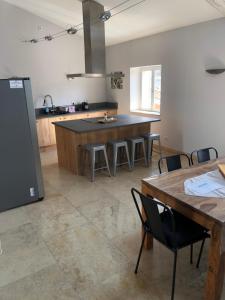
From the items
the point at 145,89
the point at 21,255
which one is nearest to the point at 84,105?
the point at 145,89

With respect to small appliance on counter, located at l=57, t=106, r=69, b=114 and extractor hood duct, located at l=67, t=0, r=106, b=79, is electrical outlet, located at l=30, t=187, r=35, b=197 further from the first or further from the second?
small appliance on counter, located at l=57, t=106, r=69, b=114

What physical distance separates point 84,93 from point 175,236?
18.5 feet

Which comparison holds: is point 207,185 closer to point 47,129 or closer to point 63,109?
point 47,129

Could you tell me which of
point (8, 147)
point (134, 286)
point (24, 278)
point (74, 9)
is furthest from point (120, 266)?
point (74, 9)

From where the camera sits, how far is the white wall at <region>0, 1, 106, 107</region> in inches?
213

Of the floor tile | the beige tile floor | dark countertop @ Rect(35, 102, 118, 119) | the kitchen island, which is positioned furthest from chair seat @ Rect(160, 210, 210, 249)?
dark countertop @ Rect(35, 102, 118, 119)

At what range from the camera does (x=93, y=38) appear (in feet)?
14.3

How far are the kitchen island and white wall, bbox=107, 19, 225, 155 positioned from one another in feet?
2.73

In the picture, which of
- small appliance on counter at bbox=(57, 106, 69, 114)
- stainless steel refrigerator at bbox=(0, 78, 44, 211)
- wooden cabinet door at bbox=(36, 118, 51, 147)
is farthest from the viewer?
small appliance on counter at bbox=(57, 106, 69, 114)

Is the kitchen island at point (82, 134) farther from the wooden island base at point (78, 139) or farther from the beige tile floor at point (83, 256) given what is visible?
the beige tile floor at point (83, 256)

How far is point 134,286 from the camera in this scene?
6.43 feet

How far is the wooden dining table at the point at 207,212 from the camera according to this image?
1.56 metres

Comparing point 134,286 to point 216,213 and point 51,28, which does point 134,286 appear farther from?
point 51,28

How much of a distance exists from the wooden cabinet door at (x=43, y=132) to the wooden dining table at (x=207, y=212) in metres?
4.15
